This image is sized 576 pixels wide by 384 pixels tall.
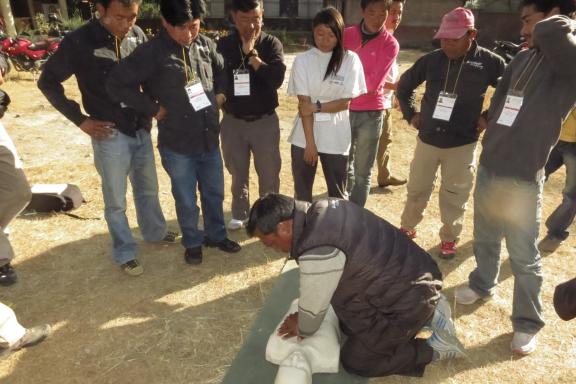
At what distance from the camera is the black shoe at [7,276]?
3.90 metres

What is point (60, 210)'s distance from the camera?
509cm

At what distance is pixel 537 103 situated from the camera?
274 centimetres

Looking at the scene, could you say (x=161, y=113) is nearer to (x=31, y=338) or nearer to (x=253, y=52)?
(x=253, y=52)

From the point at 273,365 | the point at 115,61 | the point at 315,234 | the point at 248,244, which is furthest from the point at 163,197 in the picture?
the point at 315,234

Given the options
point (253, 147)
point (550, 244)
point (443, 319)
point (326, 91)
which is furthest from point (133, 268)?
point (550, 244)

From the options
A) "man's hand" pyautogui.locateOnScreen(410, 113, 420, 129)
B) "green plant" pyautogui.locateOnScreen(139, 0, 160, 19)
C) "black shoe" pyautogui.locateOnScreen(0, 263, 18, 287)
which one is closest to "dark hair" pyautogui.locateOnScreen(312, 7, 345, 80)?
"man's hand" pyautogui.locateOnScreen(410, 113, 420, 129)

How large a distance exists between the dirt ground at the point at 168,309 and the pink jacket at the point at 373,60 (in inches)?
60.5

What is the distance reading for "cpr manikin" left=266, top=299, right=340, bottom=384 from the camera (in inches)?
109

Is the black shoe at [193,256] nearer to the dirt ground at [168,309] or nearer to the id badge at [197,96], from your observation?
the dirt ground at [168,309]

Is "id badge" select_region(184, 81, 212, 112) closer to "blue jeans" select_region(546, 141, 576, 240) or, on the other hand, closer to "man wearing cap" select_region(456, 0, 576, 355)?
"man wearing cap" select_region(456, 0, 576, 355)

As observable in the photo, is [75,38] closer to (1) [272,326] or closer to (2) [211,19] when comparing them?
(1) [272,326]

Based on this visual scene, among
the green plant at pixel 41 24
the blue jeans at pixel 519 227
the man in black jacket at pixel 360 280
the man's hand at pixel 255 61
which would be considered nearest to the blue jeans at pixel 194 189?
the man's hand at pixel 255 61

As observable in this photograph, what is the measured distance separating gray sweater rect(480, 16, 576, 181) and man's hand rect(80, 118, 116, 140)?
9.66 feet

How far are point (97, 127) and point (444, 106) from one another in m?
2.91
